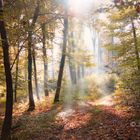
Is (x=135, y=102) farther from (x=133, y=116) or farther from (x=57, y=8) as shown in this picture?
(x=57, y=8)

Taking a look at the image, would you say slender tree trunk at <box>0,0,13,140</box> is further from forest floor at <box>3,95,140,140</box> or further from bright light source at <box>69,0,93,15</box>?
bright light source at <box>69,0,93,15</box>

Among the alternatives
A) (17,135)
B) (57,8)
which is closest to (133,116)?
(17,135)

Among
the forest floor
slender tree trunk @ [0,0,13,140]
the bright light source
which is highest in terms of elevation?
the bright light source

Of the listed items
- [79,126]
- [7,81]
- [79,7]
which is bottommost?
[79,126]

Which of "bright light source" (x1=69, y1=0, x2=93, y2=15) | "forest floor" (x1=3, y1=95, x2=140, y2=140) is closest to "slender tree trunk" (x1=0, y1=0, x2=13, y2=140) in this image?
"forest floor" (x1=3, y1=95, x2=140, y2=140)

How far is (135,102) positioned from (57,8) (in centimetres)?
968

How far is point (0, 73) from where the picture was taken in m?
18.1

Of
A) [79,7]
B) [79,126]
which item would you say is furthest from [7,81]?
[79,7]

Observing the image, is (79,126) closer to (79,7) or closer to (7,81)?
(7,81)

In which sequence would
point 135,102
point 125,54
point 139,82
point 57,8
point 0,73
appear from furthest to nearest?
point 57,8
point 0,73
point 125,54
point 135,102
point 139,82

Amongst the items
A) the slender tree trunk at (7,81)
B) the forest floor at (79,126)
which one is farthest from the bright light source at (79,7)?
the slender tree trunk at (7,81)

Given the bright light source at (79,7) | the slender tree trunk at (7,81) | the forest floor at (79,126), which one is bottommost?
the forest floor at (79,126)

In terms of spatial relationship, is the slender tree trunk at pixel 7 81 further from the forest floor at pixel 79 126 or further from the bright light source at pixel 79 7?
the bright light source at pixel 79 7

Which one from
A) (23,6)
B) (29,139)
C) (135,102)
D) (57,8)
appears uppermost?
(57,8)
